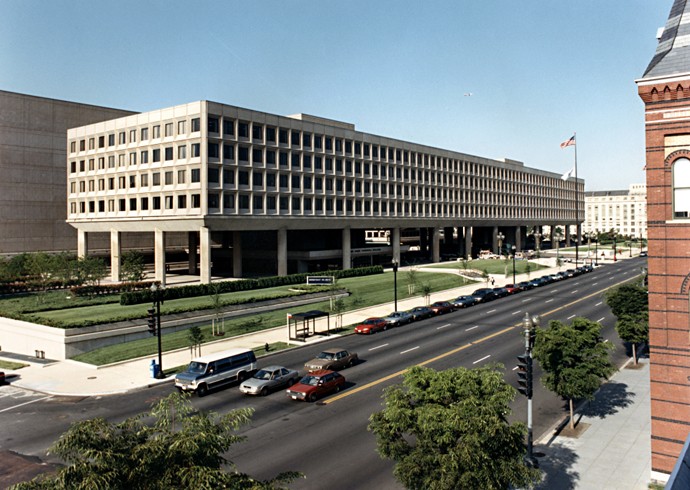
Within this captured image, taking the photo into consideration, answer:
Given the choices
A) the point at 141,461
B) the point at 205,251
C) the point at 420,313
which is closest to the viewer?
the point at 141,461

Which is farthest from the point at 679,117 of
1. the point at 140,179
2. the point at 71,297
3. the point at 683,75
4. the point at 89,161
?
the point at 89,161

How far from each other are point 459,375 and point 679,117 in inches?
462

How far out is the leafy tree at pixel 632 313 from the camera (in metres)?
33.8

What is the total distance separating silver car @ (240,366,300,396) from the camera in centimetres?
2908

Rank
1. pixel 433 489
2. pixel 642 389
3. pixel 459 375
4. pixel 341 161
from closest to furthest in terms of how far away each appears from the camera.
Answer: pixel 433 489
pixel 459 375
pixel 642 389
pixel 341 161

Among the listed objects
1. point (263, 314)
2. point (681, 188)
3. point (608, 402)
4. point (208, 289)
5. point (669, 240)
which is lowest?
point (608, 402)

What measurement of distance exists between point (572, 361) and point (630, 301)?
14.6m

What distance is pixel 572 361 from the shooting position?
24.2 m

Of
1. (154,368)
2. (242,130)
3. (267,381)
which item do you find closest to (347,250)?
(242,130)

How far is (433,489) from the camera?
13.2 meters

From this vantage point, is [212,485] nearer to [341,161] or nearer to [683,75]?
[683,75]

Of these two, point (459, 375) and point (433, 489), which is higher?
point (459, 375)

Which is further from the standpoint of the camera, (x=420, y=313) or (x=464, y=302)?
(x=464, y=302)

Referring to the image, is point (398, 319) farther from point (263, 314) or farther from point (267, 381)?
point (267, 381)
